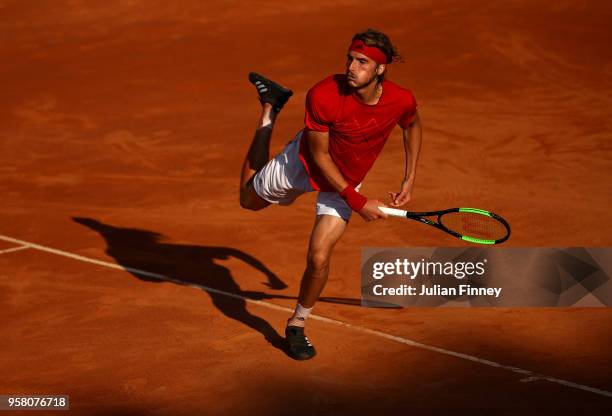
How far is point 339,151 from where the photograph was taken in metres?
6.99

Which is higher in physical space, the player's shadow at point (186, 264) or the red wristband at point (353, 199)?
the red wristband at point (353, 199)

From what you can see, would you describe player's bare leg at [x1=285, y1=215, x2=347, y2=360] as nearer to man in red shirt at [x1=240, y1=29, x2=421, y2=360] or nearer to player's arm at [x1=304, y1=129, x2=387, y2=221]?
man in red shirt at [x1=240, y1=29, x2=421, y2=360]

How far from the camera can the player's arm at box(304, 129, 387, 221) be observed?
672 centimetres

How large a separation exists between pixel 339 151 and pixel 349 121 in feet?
0.86

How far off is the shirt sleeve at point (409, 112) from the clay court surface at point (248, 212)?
1539 mm

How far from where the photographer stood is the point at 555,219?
995cm

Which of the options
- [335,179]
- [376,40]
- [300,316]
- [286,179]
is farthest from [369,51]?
[300,316]

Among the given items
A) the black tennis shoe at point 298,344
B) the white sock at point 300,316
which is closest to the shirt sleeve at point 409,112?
the white sock at point 300,316

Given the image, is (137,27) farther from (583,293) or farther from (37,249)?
(583,293)

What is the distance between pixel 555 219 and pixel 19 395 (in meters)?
5.48

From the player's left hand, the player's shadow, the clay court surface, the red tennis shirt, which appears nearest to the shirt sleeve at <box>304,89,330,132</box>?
the red tennis shirt

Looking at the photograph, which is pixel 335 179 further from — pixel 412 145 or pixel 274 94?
pixel 274 94

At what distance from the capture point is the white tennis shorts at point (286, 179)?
740 centimetres

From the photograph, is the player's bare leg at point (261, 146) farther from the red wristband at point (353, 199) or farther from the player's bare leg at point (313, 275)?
the red wristband at point (353, 199)
